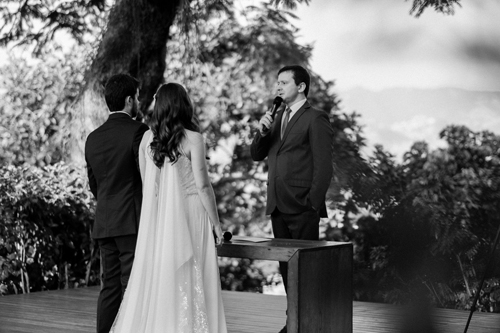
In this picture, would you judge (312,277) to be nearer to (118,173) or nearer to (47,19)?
(118,173)

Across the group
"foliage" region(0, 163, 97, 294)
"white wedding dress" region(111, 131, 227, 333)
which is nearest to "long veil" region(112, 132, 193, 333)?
"white wedding dress" region(111, 131, 227, 333)

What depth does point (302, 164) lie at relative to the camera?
12.6 ft

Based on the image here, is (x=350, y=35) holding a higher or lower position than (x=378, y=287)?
higher

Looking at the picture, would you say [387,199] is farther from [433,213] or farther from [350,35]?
[350,35]

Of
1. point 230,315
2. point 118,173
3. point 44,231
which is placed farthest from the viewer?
point 44,231

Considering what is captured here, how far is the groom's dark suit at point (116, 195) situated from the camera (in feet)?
11.1

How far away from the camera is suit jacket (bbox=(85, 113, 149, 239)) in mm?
3365

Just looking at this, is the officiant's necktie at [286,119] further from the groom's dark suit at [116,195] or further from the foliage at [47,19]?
the foliage at [47,19]

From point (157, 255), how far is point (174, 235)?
0.14 m

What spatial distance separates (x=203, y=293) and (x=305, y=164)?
1014 mm

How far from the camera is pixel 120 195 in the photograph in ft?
11.2

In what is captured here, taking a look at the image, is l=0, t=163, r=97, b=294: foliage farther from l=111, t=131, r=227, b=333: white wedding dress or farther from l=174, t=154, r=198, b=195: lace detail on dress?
l=174, t=154, r=198, b=195: lace detail on dress

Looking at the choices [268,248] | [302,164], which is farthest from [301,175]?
[268,248]

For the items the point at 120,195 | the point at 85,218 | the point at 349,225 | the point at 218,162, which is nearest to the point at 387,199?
the point at 349,225
